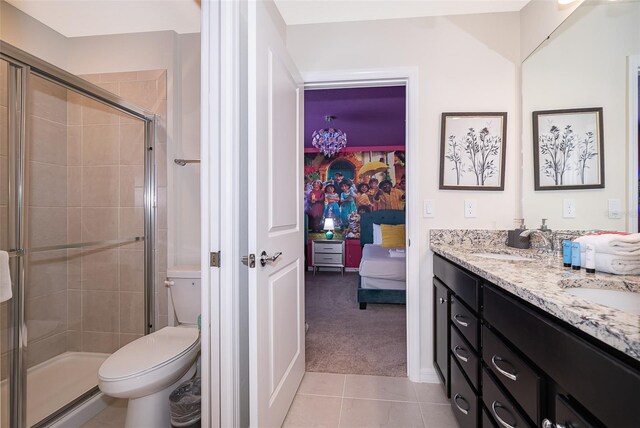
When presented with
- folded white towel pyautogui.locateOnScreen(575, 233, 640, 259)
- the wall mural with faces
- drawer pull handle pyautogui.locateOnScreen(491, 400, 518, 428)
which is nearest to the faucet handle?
folded white towel pyautogui.locateOnScreen(575, 233, 640, 259)

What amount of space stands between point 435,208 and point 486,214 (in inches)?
13.7

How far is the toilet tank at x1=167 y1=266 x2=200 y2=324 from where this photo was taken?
1.80 m

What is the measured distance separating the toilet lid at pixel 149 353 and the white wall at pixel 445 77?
153 cm

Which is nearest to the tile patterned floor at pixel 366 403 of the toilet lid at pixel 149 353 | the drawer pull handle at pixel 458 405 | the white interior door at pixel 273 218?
the white interior door at pixel 273 218

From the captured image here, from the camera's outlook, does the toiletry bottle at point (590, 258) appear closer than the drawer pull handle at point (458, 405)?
Yes

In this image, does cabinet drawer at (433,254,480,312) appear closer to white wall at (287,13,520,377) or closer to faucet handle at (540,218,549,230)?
white wall at (287,13,520,377)

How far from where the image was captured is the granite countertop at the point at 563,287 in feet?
1.70

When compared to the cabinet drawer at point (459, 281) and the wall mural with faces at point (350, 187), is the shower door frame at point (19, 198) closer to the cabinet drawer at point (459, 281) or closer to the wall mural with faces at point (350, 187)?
the cabinet drawer at point (459, 281)

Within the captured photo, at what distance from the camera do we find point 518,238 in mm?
1715

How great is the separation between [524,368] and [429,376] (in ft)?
4.28

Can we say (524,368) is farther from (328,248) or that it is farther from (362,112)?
(328,248)

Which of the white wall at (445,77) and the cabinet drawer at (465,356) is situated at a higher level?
the white wall at (445,77)

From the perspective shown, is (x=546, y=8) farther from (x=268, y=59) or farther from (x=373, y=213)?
(x=373, y=213)

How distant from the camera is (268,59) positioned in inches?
51.5
